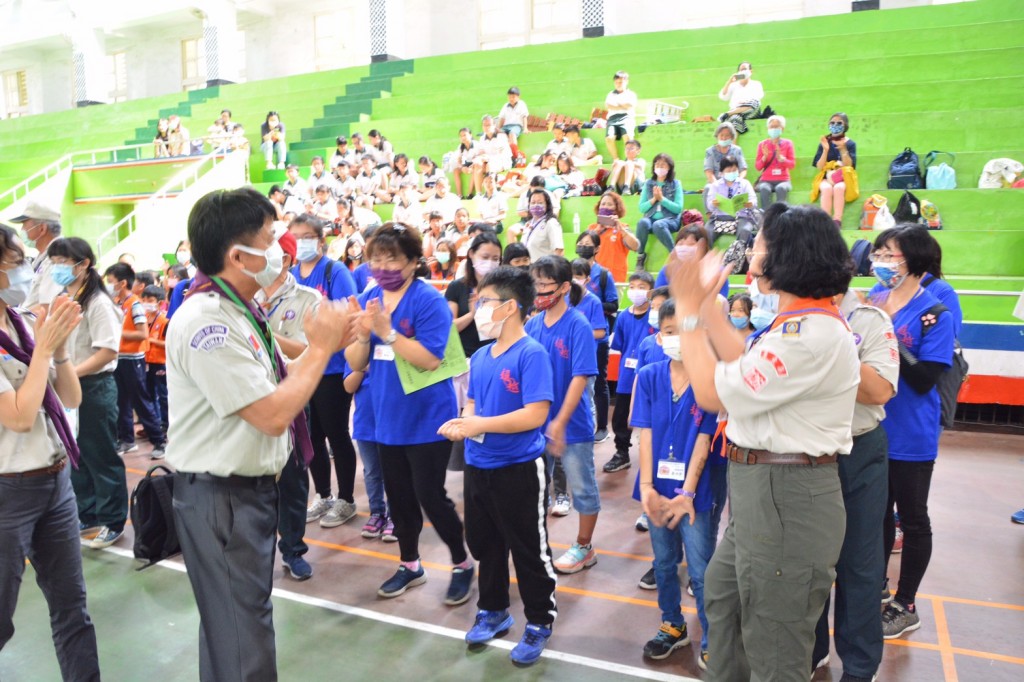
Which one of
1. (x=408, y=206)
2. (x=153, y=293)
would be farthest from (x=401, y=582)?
(x=408, y=206)

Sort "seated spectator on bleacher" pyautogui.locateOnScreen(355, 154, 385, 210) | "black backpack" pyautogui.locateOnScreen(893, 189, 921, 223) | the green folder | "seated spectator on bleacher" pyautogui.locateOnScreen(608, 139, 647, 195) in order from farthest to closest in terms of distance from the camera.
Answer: "seated spectator on bleacher" pyautogui.locateOnScreen(355, 154, 385, 210) < "seated spectator on bleacher" pyautogui.locateOnScreen(608, 139, 647, 195) < "black backpack" pyautogui.locateOnScreen(893, 189, 921, 223) < the green folder

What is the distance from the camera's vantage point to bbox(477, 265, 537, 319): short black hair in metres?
3.34

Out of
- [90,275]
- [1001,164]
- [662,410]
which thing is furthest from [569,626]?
[1001,164]

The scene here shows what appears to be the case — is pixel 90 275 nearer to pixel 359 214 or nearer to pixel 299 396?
pixel 299 396

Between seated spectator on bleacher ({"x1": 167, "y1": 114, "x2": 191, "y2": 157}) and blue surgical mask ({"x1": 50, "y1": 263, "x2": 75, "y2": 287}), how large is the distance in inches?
515

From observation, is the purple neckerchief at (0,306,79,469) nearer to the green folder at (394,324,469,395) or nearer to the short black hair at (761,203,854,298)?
the green folder at (394,324,469,395)

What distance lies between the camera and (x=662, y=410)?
3.33 metres

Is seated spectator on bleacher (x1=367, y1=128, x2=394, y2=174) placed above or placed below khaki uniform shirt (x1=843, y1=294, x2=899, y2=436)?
above

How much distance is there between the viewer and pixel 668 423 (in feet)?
10.9

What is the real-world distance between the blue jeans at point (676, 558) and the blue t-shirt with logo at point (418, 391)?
3.96 feet

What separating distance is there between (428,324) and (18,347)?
1.73 m

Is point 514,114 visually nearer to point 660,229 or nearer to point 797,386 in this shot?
point 660,229

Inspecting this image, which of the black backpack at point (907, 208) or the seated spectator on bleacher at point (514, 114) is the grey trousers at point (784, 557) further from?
the seated spectator on bleacher at point (514, 114)

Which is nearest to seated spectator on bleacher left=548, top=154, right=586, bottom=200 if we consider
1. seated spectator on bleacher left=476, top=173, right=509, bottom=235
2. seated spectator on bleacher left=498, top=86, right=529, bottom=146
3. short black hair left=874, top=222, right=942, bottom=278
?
seated spectator on bleacher left=476, top=173, right=509, bottom=235
